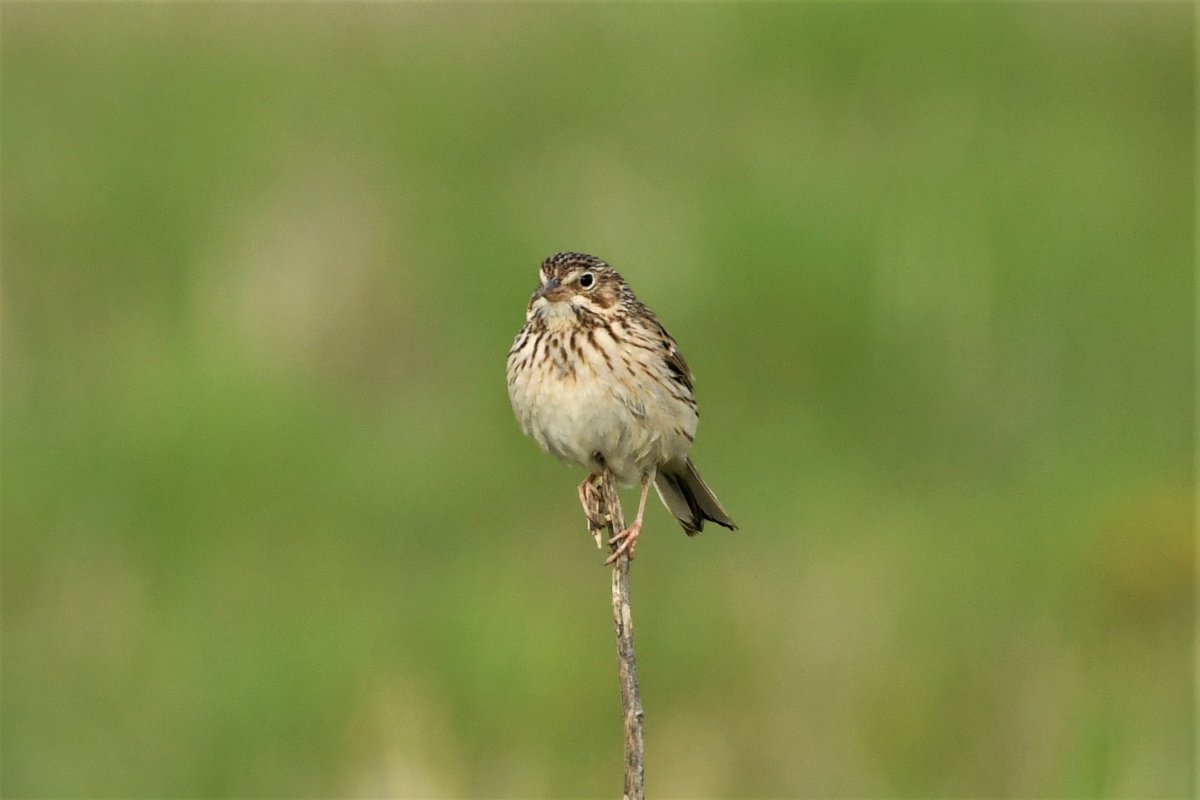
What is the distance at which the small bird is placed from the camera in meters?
6.00

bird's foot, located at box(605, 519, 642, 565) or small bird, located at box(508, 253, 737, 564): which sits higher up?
small bird, located at box(508, 253, 737, 564)

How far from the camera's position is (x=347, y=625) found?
9617mm

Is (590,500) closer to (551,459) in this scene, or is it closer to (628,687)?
(628,687)

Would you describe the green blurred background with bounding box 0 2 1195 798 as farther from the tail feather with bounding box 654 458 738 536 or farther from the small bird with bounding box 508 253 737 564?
the small bird with bounding box 508 253 737 564

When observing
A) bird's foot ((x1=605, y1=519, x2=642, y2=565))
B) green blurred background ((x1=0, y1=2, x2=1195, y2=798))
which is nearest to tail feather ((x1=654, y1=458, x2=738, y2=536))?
bird's foot ((x1=605, y1=519, x2=642, y2=565))

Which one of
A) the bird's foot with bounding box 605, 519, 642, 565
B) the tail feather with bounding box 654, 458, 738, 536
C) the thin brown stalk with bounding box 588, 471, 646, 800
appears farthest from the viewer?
the tail feather with bounding box 654, 458, 738, 536

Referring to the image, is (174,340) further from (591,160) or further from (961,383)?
(961,383)

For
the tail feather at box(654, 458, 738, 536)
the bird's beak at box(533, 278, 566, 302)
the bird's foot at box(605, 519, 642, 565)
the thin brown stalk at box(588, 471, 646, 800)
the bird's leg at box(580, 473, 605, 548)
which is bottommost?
the thin brown stalk at box(588, 471, 646, 800)

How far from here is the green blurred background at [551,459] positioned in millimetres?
9461

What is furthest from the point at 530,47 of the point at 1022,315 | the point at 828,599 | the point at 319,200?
the point at 828,599

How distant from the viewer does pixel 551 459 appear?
35.1 feet

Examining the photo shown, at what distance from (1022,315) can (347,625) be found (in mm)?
4620

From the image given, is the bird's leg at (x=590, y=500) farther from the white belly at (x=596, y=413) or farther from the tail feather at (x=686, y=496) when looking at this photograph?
the tail feather at (x=686, y=496)

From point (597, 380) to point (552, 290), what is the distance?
0.97 feet
